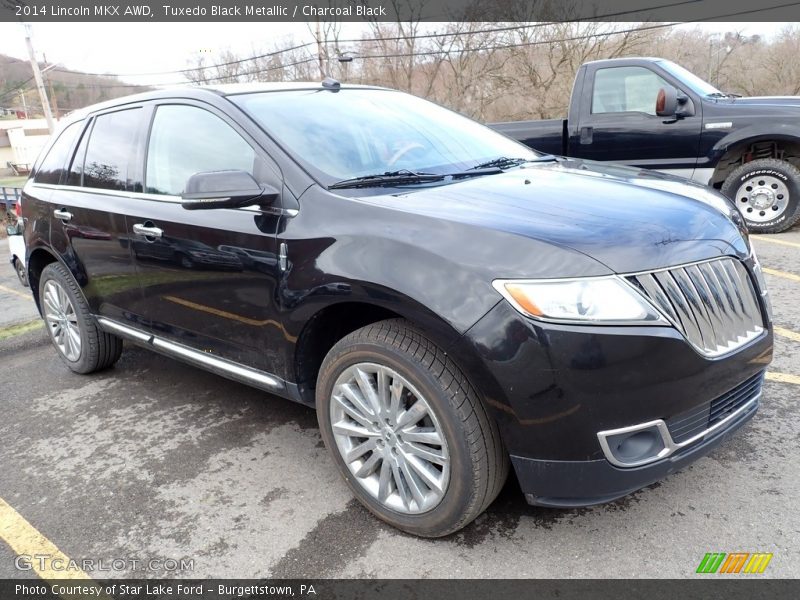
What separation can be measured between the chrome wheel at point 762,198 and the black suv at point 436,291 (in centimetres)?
443

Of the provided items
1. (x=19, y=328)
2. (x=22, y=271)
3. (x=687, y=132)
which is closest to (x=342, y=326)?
(x=22, y=271)

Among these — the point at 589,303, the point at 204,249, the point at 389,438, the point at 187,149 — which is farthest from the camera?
the point at 187,149

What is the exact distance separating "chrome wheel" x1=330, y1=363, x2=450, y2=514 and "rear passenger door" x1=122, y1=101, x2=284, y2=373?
1.50ft

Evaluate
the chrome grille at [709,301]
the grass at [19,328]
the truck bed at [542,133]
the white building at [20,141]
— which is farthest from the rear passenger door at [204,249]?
the white building at [20,141]

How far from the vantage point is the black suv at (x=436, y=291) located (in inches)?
76.3

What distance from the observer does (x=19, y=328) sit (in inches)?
222

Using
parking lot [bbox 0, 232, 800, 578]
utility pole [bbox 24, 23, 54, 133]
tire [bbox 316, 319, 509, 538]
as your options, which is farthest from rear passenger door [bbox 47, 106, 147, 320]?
utility pole [bbox 24, 23, 54, 133]

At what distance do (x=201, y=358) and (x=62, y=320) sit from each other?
189 centimetres

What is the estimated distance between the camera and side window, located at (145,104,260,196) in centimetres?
288

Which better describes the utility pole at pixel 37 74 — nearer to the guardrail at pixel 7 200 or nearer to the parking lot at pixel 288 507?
the guardrail at pixel 7 200

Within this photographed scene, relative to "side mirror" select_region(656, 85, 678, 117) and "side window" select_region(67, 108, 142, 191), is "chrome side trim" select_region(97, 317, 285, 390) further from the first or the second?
"side mirror" select_region(656, 85, 678, 117)

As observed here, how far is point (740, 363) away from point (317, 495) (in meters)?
1.81

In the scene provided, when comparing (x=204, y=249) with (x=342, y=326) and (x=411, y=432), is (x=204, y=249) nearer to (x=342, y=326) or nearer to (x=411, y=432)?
(x=342, y=326)

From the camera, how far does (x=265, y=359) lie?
111 inches
